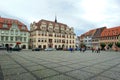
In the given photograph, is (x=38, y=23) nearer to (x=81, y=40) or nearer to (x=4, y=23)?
(x=4, y=23)

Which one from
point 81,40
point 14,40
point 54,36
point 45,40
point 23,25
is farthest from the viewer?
point 81,40

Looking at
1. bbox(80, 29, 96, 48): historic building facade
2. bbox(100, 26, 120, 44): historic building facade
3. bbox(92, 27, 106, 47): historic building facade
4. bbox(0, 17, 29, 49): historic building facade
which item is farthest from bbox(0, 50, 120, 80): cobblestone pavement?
bbox(80, 29, 96, 48): historic building facade

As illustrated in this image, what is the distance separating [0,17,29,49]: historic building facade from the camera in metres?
52.5

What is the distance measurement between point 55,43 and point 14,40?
23207 mm

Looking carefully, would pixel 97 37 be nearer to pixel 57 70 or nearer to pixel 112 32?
pixel 112 32

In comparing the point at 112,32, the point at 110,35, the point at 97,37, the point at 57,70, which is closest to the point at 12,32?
the point at 57,70

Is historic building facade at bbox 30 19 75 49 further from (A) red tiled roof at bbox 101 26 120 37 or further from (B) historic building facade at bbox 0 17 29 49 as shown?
(A) red tiled roof at bbox 101 26 120 37

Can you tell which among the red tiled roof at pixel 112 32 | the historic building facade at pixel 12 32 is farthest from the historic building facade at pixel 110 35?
the historic building facade at pixel 12 32

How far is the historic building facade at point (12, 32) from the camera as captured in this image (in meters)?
52.5

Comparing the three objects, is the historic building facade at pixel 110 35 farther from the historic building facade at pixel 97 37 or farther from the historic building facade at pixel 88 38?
the historic building facade at pixel 88 38

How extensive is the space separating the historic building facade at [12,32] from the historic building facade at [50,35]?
579 cm

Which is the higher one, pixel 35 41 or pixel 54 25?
pixel 54 25

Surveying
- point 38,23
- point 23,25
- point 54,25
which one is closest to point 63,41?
point 54,25

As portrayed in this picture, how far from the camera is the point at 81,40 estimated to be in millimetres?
92750
